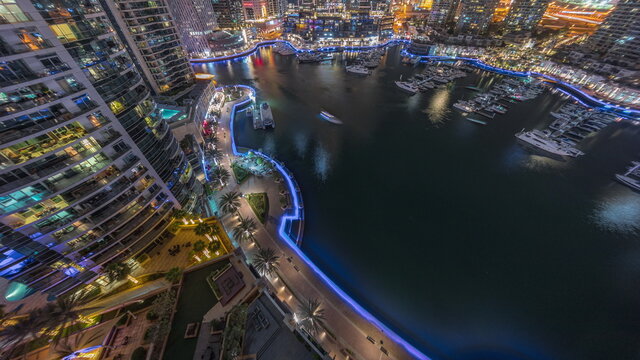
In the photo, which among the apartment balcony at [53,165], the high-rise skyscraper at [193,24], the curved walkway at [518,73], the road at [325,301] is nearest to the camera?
the apartment balcony at [53,165]

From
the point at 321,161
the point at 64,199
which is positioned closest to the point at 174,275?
the point at 64,199

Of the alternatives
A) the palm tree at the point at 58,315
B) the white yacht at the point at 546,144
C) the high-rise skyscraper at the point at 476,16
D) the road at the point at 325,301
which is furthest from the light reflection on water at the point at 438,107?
the high-rise skyscraper at the point at 476,16

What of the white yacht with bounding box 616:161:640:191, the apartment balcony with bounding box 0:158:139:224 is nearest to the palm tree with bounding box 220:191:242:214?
the apartment balcony with bounding box 0:158:139:224

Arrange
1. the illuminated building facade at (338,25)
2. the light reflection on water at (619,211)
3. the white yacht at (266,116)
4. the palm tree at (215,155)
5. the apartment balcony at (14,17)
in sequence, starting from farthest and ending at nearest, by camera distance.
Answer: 1. the illuminated building facade at (338,25)
2. the white yacht at (266,116)
3. the palm tree at (215,155)
4. the light reflection on water at (619,211)
5. the apartment balcony at (14,17)

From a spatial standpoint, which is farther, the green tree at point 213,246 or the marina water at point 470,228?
the marina water at point 470,228

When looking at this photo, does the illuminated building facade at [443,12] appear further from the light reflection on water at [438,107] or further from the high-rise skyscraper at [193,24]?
the high-rise skyscraper at [193,24]

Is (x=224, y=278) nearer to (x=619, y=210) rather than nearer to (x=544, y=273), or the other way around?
(x=544, y=273)

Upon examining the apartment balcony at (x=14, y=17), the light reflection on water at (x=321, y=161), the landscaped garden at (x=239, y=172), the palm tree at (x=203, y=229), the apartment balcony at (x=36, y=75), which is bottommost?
the light reflection on water at (x=321, y=161)
